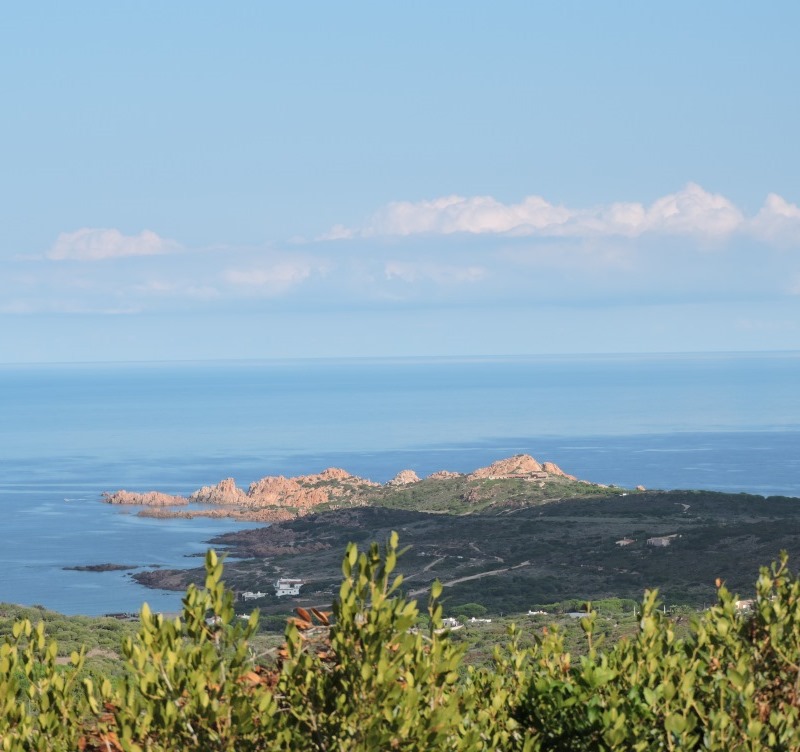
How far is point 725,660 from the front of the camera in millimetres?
9078

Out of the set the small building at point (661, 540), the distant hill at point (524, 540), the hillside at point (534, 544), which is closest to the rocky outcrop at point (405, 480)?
the distant hill at point (524, 540)

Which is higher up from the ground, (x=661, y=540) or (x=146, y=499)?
(x=146, y=499)

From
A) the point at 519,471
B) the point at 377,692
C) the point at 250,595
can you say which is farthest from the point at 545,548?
the point at 377,692

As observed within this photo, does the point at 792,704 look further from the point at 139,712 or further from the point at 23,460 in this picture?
the point at 23,460

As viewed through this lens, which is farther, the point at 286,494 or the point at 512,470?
the point at 286,494

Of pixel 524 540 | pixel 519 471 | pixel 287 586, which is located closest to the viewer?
pixel 287 586

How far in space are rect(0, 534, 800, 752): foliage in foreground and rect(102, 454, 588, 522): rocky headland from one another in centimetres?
7344

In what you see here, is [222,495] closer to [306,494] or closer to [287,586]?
[306,494]

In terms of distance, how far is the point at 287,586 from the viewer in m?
58.6

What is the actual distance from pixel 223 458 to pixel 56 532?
58.5 metres

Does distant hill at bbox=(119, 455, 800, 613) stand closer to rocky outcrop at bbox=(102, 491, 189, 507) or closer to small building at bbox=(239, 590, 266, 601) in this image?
small building at bbox=(239, 590, 266, 601)

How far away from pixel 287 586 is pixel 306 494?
34.3 metres

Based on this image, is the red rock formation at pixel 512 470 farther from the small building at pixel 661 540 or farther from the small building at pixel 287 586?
the small building at pixel 287 586

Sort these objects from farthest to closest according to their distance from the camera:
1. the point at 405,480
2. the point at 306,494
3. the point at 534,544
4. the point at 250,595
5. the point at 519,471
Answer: the point at 405,480 < the point at 306,494 < the point at 519,471 < the point at 534,544 < the point at 250,595
